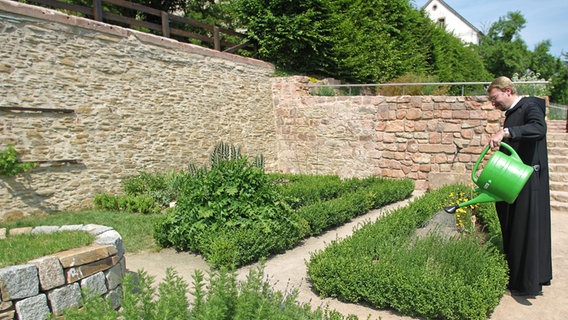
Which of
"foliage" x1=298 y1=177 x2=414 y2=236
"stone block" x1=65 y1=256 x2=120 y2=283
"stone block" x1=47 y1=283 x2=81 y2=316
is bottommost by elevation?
"foliage" x1=298 y1=177 x2=414 y2=236

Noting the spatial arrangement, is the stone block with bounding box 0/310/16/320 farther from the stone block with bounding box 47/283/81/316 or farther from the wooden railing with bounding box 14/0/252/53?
the wooden railing with bounding box 14/0/252/53

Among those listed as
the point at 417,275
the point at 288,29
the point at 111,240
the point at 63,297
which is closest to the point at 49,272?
the point at 63,297

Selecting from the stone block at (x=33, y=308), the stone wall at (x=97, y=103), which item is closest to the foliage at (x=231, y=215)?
the stone block at (x=33, y=308)

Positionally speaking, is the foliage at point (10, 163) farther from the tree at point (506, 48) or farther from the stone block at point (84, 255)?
the tree at point (506, 48)

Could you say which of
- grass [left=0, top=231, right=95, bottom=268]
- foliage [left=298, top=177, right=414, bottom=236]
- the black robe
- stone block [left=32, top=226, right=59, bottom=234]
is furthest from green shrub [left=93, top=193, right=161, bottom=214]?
the black robe

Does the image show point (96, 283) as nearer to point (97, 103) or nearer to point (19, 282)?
point (19, 282)

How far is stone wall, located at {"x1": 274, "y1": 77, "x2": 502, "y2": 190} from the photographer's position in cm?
872

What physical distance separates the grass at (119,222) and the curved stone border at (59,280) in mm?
1764

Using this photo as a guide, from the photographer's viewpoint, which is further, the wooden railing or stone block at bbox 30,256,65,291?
the wooden railing

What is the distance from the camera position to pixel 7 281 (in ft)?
8.42

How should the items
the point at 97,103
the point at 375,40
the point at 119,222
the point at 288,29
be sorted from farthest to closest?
the point at 375,40 → the point at 288,29 → the point at 97,103 → the point at 119,222

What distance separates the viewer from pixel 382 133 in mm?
9781

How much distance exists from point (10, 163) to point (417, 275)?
6188 millimetres

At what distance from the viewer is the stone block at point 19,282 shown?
2.56 meters
